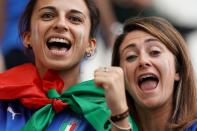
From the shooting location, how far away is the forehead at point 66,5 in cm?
187

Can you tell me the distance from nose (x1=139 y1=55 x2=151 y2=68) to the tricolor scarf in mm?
203

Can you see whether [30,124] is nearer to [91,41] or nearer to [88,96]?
[88,96]

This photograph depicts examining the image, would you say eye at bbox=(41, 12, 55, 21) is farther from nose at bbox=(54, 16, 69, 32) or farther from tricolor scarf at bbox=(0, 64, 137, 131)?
tricolor scarf at bbox=(0, 64, 137, 131)

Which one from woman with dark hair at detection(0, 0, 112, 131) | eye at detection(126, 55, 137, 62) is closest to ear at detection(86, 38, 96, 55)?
woman with dark hair at detection(0, 0, 112, 131)

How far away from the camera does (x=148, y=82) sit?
1753 mm

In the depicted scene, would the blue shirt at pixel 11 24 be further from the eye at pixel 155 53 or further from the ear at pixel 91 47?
the eye at pixel 155 53

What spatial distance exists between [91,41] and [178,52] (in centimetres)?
37

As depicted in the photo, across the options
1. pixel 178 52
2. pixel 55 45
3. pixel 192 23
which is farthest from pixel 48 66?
pixel 192 23

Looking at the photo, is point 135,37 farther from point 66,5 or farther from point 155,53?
point 66,5

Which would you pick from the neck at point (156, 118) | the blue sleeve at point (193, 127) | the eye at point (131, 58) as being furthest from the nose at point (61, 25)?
the blue sleeve at point (193, 127)

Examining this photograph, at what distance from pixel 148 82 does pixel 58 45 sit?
0.37m

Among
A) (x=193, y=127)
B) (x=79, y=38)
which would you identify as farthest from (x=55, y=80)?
(x=193, y=127)

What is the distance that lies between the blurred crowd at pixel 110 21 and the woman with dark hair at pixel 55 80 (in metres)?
0.53

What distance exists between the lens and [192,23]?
2.69 metres
